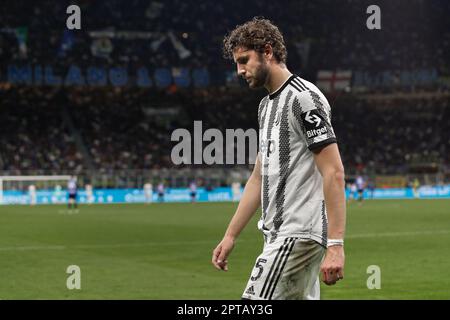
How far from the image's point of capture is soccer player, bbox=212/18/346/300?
193 inches

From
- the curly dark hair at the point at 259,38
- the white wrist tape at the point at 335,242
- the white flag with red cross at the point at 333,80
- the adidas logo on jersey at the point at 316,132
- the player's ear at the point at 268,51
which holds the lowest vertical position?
the white wrist tape at the point at 335,242

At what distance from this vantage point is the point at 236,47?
5172 mm

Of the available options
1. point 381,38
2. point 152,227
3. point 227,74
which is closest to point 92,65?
point 227,74

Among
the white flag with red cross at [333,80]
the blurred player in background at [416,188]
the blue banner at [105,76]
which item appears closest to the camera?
the blue banner at [105,76]

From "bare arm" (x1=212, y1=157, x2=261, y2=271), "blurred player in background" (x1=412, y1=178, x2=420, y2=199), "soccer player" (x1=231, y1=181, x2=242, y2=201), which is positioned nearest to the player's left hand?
"bare arm" (x1=212, y1=157, x2=261, y2=271)

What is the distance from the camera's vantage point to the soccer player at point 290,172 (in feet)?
16.1

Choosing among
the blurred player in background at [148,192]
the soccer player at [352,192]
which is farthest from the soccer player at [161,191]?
the soccer player at [352,192]

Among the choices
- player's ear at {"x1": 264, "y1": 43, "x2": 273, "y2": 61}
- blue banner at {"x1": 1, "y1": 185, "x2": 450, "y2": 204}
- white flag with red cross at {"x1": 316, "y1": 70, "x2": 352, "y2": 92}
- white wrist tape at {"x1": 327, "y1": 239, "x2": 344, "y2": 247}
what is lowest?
blue banner at {"x1": 1, "y1": 185, "x2": 450, "y2": 204}

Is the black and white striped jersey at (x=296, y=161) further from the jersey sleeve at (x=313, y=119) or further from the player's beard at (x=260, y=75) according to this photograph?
the player's beard at (x=260, y=75)

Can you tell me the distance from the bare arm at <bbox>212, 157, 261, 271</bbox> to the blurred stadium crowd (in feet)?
166

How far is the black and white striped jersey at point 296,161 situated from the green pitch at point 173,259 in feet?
21.4

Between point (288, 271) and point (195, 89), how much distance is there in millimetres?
62276

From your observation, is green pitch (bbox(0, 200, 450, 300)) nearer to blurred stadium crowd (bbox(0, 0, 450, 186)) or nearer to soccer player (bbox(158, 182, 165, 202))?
soccer player (bbox(158, 182, 165, 202))

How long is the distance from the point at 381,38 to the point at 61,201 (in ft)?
103
